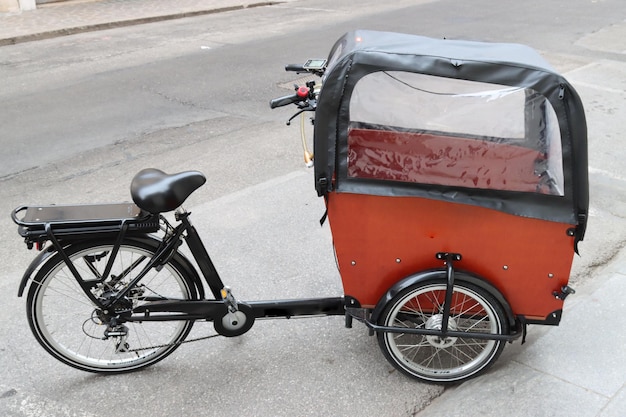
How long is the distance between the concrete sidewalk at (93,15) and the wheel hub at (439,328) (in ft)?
38.8

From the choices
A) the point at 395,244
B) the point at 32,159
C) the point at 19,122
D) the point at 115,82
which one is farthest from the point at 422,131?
the point at 115,82

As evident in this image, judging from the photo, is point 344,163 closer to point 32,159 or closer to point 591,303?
point 591,303

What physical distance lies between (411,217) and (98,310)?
5.43 feet

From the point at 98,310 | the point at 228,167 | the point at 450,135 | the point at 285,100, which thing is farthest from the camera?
the point at 228,167

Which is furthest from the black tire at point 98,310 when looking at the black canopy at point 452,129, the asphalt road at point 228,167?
the black canopy at point 452,129

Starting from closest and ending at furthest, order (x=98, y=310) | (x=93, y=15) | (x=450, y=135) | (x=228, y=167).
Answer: (x=450, y=135), (x=98, y=310), (x=228, y=167), (x=93, y=15)

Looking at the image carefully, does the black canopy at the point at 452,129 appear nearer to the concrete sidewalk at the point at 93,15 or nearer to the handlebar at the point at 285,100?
the handlebar at the point at 285,100

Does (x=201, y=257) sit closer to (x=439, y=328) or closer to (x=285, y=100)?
(x=285, y=100)

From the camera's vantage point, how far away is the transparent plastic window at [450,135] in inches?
110

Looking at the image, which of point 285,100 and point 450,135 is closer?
point 450,135

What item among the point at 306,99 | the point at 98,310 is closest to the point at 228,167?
the point at 306,99

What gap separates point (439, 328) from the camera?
3.19 meters

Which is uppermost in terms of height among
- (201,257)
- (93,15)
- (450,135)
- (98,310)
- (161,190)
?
(450,135)

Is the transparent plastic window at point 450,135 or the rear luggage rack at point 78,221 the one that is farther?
the rear luggage rack at point 78,221
